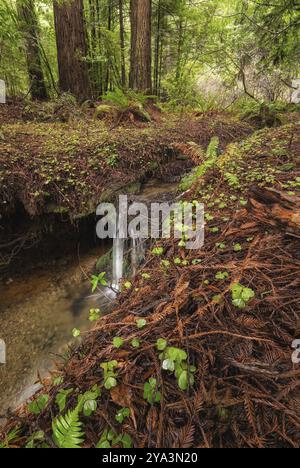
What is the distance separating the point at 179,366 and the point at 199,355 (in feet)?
0.41

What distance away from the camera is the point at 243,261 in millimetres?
1787

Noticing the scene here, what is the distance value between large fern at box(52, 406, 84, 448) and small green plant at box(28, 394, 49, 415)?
17 centimetres

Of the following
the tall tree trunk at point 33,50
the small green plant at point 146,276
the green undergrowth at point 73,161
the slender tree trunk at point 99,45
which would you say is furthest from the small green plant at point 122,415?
the slender tree trunk at point 99,45

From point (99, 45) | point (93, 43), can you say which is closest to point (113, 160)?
point (99, 45)

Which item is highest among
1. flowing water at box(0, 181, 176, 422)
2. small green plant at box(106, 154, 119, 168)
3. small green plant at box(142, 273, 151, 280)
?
small green plant at box(106, 154, 119, 168)

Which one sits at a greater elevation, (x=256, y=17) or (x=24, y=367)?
(x=256, y=17)

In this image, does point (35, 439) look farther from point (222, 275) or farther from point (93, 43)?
point (93, 43)

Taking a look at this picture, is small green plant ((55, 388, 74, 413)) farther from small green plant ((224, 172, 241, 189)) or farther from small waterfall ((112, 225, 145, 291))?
small green plant ((224, 172, 241, 189))

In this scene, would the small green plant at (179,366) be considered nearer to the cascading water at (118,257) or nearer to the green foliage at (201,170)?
the green foliage at (201,170)

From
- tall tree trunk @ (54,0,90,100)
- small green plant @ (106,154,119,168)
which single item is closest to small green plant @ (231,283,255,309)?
small green plant @ (106,154,119,168)

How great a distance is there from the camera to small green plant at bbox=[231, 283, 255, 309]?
58.1 inches
